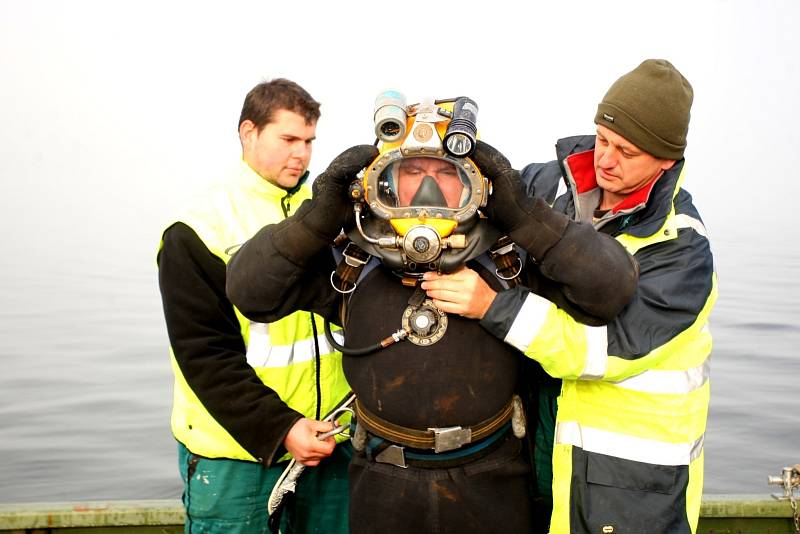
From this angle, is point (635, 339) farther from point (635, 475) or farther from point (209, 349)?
point (209, 349)

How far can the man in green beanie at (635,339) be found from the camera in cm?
204

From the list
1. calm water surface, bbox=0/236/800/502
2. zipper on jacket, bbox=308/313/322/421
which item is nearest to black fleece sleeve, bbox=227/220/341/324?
zipper on jacket, bbox=308/313/322/421

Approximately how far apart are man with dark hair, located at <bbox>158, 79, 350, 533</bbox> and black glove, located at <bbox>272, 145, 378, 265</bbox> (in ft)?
1.77

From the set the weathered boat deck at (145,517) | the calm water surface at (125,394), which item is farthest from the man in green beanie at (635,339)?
the calm water surface at (125,394)

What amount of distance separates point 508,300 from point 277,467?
1.17 m

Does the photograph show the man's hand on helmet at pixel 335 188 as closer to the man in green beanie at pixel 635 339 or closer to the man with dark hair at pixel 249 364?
the man in green beanie at pixel 635 339

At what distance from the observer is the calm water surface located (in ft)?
29.0

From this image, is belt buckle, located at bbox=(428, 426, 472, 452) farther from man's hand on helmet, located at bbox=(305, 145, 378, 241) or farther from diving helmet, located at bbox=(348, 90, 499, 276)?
man's hand on helmet, located at bbox=(305, 145, 378, 241)

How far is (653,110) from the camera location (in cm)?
242

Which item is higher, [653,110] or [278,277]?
[653,110]

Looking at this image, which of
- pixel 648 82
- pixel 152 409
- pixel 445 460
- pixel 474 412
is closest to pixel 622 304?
pixel 474 412

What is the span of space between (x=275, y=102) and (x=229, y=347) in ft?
3.11

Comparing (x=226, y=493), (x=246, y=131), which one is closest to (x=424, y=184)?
(x=246, y=131)

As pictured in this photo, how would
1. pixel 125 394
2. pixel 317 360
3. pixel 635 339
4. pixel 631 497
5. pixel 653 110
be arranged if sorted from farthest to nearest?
pixel 125 394 → pixel 317 360 → pixel 653 110 → pixel 631 497 → pixel 635 339
